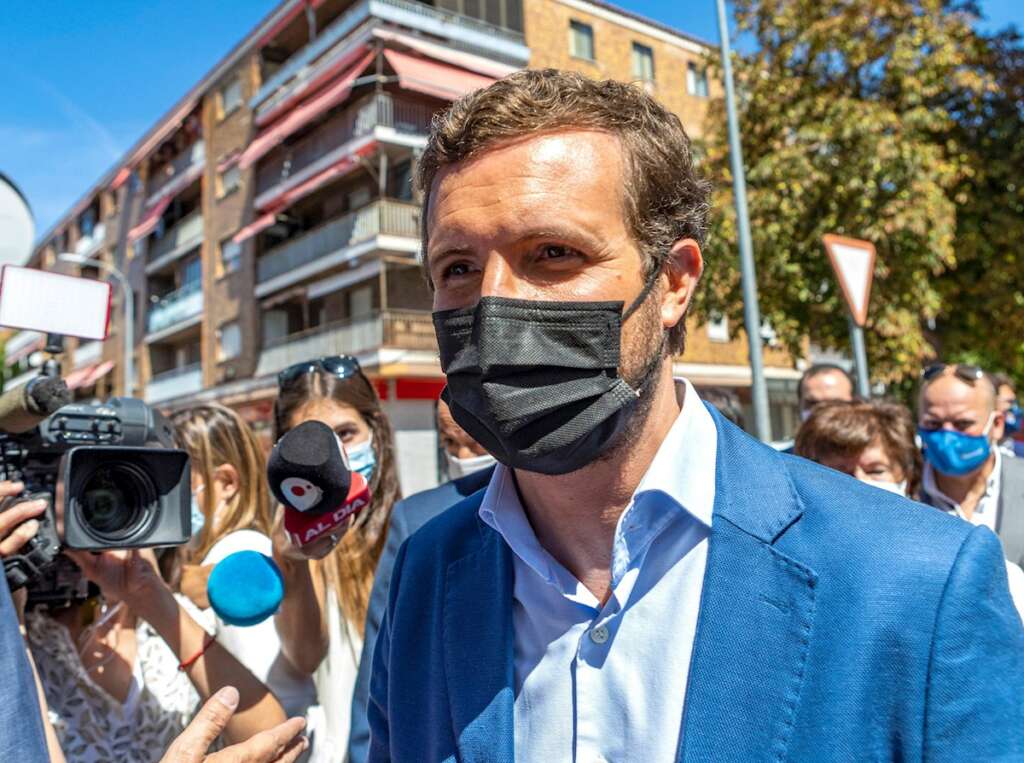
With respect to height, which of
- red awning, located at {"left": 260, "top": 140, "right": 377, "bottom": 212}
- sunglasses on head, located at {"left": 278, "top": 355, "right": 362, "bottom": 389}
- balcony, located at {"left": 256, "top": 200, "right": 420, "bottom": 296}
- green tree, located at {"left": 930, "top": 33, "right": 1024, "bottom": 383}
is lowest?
sunglasses on head, located at {"left": 278, "top": 355, "right": 362, "bottom": 389}

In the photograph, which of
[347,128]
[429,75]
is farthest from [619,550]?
[347,128]

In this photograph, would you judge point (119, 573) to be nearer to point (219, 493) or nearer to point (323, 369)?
point (219, 493)

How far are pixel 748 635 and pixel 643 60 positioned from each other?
25.6m

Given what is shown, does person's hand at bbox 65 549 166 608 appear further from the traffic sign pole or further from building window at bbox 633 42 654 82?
building window at bbox 633 42 654 82

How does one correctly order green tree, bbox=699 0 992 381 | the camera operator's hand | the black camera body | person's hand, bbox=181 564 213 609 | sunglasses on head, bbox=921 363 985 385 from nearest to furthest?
the camera operator's hand, the black camera body, person's hand, bbox=181 564 213 609, sunglasses on head, bbox=921 363 985 385, green tree, bbox=699 0 992 381

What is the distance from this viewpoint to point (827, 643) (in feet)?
4.24

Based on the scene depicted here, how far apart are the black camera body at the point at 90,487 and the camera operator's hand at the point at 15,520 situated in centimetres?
5

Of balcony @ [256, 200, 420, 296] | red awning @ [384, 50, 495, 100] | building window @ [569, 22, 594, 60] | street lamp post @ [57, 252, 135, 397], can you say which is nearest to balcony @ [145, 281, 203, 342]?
street lamp post @ [57, 252, 135, 397]

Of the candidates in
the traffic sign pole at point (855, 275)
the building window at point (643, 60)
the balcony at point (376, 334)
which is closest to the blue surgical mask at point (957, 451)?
the traffic sign pole at point (855, 275)

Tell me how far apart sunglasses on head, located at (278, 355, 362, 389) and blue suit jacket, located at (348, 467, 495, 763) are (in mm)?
540

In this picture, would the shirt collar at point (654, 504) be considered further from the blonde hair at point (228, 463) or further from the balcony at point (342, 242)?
the balcony at point (342, 242)

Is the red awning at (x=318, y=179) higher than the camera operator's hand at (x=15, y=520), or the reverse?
the red awning at (x=318, y=179)

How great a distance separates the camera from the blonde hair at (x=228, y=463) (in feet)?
9.71

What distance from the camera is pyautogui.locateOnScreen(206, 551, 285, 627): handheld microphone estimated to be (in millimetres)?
1975
